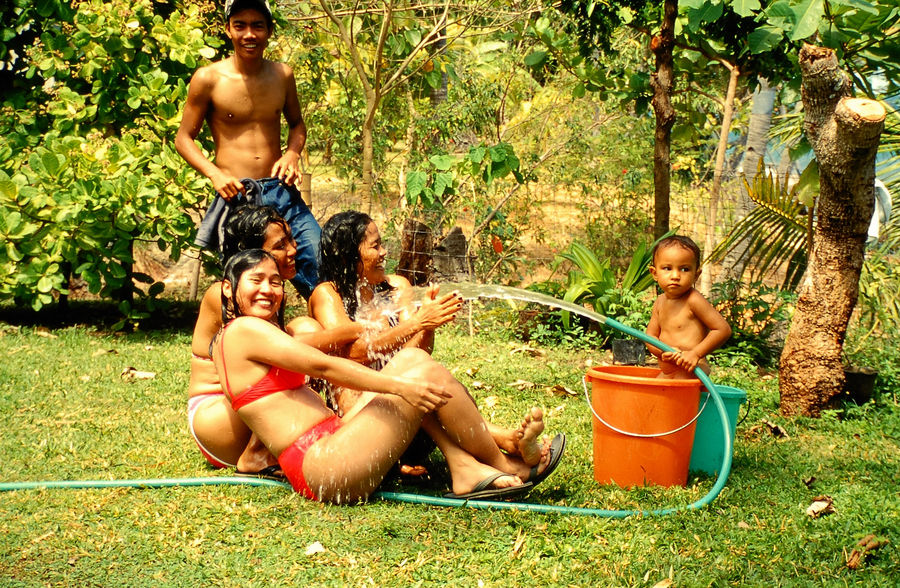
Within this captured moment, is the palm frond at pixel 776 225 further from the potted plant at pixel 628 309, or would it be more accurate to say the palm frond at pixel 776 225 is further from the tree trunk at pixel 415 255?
the tree trunk at pixel 415 255

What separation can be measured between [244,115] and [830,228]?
11.4ft

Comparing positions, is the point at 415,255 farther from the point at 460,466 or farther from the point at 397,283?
the point at 460,466

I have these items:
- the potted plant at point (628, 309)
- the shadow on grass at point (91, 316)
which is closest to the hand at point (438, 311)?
the potted plant at point (628, 309)

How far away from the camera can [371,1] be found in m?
7.96

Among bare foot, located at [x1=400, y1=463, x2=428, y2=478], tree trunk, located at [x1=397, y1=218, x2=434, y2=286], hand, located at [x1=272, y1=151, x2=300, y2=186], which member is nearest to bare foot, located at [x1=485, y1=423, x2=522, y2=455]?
bare foot, located at [x1=400, y1=463, x2=428, y2=478]

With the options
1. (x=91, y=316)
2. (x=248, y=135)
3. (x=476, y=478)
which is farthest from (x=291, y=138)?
(x=91, y=316)

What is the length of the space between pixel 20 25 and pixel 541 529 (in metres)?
6.47

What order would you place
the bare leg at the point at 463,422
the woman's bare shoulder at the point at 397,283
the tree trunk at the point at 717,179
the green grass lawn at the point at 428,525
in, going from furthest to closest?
the tree trunk at the point at 717,179 < the woman's bare shoulder at the point at 397,283 < the bare leg at the point at 463,422 < the green grass lawn at the point at 428,525

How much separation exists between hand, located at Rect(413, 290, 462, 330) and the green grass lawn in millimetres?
761

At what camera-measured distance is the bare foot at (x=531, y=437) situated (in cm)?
338

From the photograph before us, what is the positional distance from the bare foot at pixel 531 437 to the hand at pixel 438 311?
1.73 feet

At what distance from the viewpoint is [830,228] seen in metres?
4.88

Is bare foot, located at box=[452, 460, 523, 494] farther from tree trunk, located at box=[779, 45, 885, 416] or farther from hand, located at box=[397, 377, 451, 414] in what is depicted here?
tree trunk, located at box=[779, 45, 885, 416]

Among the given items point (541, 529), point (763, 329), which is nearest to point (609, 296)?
point (763, 329)
